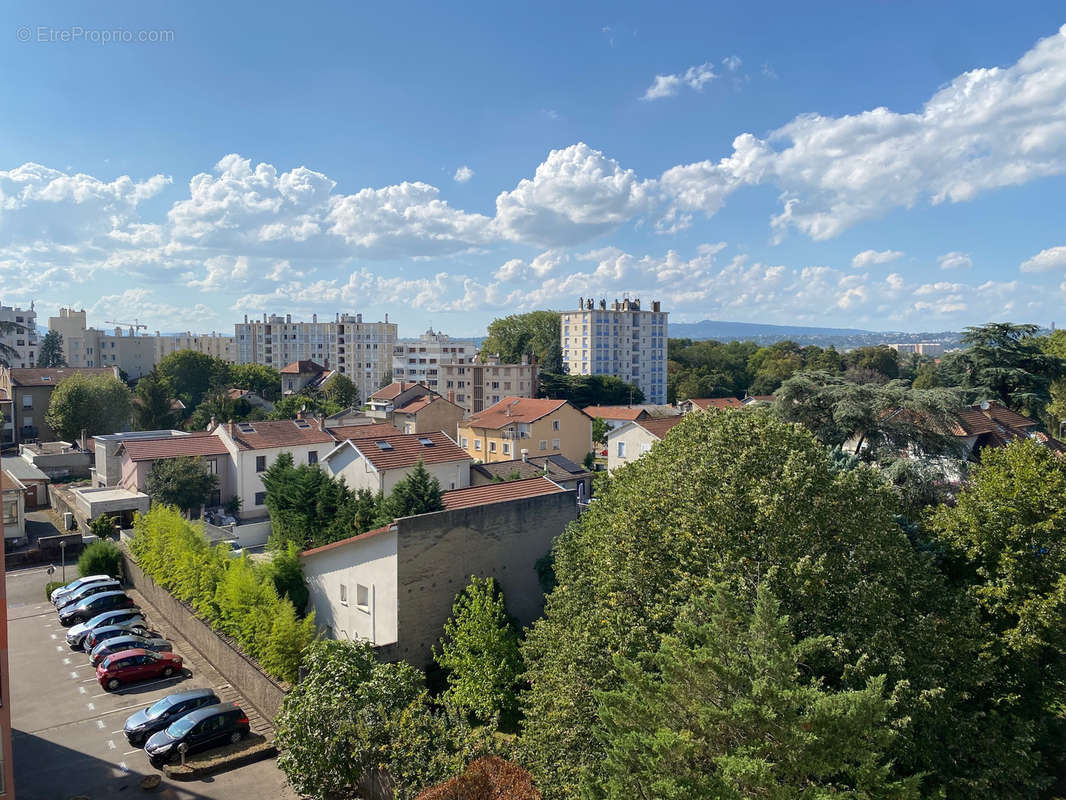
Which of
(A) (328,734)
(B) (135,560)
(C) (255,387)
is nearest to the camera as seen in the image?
(A) (328,734)

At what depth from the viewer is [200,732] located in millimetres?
17844

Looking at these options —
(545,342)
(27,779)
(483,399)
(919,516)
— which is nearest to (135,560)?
(27,779)

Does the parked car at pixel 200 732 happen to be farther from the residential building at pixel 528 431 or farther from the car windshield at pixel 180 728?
the residential building at pixel 528 431

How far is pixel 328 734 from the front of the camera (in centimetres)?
1541

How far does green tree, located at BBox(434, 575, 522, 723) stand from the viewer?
A: 1845 cm

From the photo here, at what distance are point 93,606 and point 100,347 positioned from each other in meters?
112

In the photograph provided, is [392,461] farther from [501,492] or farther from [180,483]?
[180,483]

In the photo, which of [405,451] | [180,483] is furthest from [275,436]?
[405,451]

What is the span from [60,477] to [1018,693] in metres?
60.7

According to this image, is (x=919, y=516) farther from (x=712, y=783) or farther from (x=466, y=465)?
(x=466, y=465)

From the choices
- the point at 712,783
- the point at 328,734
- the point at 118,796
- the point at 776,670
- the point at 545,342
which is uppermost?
the point at 545,342

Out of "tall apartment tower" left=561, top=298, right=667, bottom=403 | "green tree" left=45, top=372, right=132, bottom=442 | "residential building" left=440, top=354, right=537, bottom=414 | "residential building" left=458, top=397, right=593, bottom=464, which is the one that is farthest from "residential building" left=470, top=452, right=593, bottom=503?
"tall apartment tower" left=561, top=298, right=667, bottom=403

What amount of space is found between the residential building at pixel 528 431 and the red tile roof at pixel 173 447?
20.5 m

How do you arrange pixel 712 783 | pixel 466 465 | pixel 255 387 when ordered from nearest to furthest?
1. pixel 712 783
2. pixel 466 465
3. pixel 255 387
